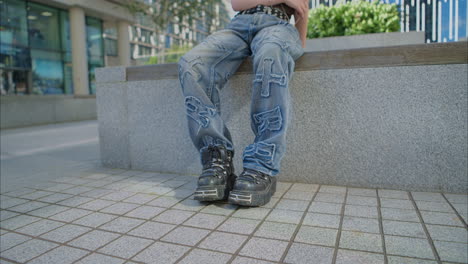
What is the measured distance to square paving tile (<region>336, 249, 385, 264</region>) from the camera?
1.12m

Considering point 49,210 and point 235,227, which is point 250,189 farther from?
point 49,210

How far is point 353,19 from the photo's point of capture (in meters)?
5.10

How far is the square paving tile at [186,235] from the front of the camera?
1315mm

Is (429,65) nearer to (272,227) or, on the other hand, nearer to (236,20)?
(236,20)

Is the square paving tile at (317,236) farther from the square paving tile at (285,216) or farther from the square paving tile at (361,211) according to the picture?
the square paving tile at (361,211)

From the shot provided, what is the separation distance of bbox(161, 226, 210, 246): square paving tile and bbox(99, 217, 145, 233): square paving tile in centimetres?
22

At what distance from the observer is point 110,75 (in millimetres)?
2832

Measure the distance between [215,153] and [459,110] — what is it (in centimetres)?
141

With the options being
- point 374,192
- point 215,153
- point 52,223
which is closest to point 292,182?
point 374,192

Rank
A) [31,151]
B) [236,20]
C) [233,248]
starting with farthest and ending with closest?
[31,151]
[236,20]
[233,248]

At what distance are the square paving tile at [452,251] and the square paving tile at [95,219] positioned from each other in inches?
56.2

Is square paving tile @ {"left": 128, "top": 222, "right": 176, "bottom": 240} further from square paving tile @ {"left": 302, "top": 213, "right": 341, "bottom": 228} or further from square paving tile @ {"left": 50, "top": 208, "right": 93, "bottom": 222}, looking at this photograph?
square paving tile @ {"left": 302, "top": 213, "right": 341, "bottom": 228}

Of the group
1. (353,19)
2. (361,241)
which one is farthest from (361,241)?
(353,19)

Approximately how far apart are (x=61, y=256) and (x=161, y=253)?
1.27 feet
